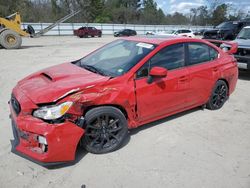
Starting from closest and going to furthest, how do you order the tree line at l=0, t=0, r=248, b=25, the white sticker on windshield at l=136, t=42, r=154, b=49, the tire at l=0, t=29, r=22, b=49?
the white sticker on windshield at l=136, t=42, r=154, b=49, the tire at l=0, t=29, r=22, b=49, the tree line at l=0, t=0, r=248, b=25

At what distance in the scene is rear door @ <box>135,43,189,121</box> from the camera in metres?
3.73

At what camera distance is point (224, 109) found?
533 cm

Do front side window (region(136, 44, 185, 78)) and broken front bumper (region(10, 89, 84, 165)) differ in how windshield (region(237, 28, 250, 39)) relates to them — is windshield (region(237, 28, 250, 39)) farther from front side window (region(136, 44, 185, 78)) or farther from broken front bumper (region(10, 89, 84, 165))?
broken front bumper (region(10, 89, 84, 165))

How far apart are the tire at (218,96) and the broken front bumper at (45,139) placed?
3052 mm

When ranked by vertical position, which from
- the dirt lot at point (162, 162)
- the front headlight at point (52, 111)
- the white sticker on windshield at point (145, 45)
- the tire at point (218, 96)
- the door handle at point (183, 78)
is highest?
the white sticker on windshield at point (145, 45)

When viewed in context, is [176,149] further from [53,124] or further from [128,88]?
[53,124]

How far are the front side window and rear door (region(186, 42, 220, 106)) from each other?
19cm

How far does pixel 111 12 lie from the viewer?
65.2 meters

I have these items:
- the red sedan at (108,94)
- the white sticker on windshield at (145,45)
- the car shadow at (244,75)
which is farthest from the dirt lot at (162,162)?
the car shadow at (244,75)

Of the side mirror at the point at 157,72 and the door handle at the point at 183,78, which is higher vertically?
the side mirror at the point at 157,72

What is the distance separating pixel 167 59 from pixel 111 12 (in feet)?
212

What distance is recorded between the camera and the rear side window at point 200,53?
14.7 feet

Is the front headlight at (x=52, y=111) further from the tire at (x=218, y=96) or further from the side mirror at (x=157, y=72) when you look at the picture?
the tire at (x=218, y=96)

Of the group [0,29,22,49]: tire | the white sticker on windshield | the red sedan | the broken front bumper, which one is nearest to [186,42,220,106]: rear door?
the red sedan
